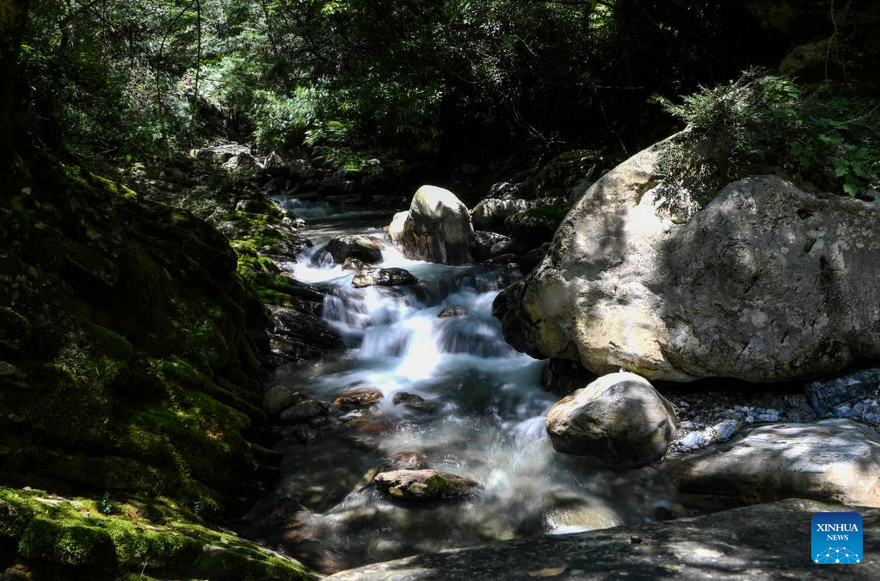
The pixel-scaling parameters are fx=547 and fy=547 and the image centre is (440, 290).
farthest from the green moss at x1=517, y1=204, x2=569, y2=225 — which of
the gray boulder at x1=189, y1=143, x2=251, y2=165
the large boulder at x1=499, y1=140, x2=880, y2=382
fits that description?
the gray boulder at x1=189, y1=143, x2=251, y2=165

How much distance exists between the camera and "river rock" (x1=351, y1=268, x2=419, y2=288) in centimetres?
993

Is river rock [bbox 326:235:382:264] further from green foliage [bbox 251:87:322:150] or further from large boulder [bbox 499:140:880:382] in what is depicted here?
large boulder [bbox 499:140:880:382]

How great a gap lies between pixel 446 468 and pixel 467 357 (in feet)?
9.47

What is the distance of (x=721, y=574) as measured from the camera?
7.39ft

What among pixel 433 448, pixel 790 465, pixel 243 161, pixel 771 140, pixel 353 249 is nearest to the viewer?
pixel 790 465

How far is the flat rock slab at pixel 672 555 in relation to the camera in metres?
2.28

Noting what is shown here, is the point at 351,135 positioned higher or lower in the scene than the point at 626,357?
higher

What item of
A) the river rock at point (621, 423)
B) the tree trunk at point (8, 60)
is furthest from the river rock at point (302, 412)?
the tree trunk at point (8, 60)

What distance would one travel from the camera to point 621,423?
15.7 ft

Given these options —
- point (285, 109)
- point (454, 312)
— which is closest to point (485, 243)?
point (454, 312)

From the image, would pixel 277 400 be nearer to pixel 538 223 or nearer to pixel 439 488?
pixel 439 488

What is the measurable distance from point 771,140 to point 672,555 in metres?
4.57

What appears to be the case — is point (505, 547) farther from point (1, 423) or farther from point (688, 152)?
point (688, 152)

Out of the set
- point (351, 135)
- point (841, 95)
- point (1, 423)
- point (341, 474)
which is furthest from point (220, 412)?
point (351, 135)
